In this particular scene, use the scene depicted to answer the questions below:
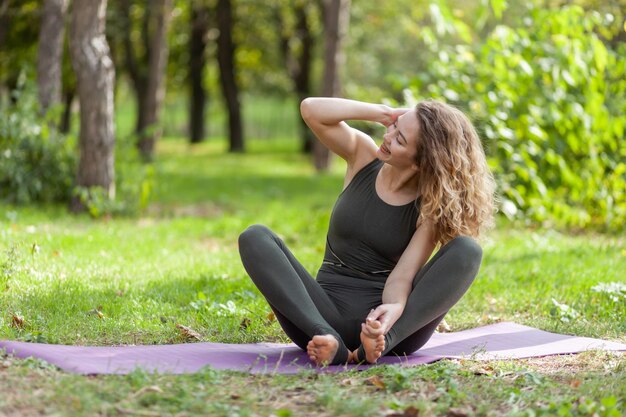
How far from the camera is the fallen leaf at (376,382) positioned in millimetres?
3922

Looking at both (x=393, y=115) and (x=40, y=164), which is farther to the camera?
(x=40, y=164)

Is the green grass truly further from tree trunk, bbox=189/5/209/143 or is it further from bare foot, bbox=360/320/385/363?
tree trunk, bbox=189/5/209/143

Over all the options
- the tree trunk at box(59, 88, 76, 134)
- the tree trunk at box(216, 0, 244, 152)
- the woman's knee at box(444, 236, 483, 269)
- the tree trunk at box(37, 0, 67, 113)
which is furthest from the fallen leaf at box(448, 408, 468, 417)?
the tree trunk at box(216, 0, 244, 152)

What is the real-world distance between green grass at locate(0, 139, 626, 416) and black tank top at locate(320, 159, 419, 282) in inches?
20.9

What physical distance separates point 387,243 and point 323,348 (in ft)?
2.31

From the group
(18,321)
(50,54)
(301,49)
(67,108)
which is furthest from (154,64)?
(18,321)

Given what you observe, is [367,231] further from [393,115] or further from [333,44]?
[333,44]

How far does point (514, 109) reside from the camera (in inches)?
393

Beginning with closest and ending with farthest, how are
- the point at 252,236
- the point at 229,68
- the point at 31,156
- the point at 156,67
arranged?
the point at 252,236, the point at 31,156, the point at 156,67, the point at 229,68

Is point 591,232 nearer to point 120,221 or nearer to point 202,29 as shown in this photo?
point 120,221

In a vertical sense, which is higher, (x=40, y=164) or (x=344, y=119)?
(x=344, y=119)

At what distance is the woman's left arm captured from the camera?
14.3 feet

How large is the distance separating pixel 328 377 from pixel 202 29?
2120 centimetres

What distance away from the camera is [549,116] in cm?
985
